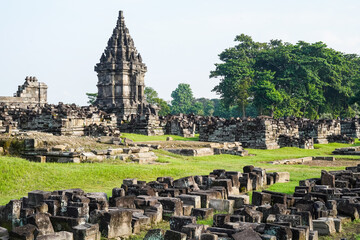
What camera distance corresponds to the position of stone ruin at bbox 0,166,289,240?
235 inches

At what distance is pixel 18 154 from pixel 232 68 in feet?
151

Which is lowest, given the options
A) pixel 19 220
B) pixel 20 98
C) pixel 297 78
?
pixel 19 220

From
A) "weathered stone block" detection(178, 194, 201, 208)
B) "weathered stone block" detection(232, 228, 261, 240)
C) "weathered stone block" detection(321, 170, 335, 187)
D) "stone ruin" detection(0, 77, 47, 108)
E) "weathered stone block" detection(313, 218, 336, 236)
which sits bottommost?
"weathered stone block" detection(313, 218, 336, 236)

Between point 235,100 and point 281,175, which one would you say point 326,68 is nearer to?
point 235,100

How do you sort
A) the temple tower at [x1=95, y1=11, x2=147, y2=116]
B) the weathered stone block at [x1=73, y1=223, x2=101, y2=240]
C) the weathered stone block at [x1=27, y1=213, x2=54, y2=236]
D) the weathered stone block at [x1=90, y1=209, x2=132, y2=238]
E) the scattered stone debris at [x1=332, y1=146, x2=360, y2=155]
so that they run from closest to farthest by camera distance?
the weathered stone block at [x1=73, y1=223, x2=101, y2=240] → the weathered stone block at [x1=27, y1=213, x2=54, y2=236] → the weathered stone block at [x1=90, y1=209, x2=132, y2=238] → the scattered stone debris at [x1=332, y1=146, x2=360, y2=155] → the temple tower at [x1=95, y1=11, x2=147, y2=116]

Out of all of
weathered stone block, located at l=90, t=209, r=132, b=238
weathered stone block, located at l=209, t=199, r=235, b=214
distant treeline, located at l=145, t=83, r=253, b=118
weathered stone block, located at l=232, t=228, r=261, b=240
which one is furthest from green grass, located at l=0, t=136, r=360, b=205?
distant treeline, located at l=145, t=83, r=253, b=118

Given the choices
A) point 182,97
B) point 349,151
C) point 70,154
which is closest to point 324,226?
point 70,154

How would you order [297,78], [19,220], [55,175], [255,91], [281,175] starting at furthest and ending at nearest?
[297,78] < [255,91] < [281,175] < [55,175] < [19,220]

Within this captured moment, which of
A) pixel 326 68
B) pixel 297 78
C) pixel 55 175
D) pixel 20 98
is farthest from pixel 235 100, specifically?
pixel 55 175

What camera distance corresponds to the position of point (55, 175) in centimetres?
1090

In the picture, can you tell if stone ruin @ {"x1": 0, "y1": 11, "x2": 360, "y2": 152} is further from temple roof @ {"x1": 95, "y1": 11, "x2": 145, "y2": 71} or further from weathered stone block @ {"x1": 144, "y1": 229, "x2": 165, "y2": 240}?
weathered stone block @ {"x1": 144, "y1": 229, "x2": 165, "y2": 240}

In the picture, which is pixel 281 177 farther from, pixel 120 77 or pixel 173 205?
pixel 120 77

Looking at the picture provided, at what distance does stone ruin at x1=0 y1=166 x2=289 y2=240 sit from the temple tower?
2711cm

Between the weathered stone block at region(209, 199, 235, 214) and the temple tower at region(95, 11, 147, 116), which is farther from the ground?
the temple tower at region(95, 11, 147, 116)
